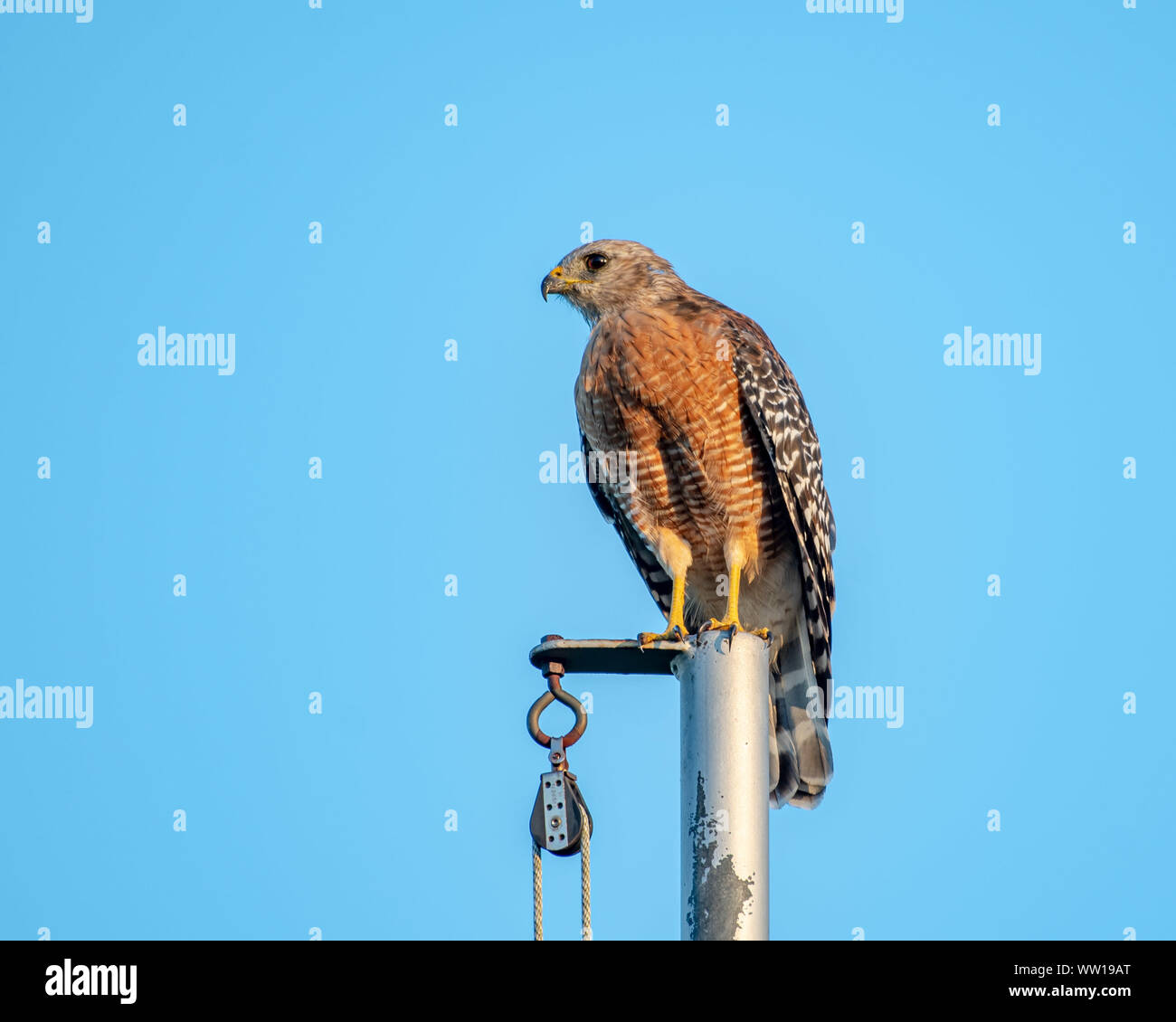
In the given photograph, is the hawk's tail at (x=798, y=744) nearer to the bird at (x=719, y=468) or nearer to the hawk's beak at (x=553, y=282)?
the bird at (x=719, y=468)

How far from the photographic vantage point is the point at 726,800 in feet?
18.7

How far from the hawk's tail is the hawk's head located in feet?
7.34

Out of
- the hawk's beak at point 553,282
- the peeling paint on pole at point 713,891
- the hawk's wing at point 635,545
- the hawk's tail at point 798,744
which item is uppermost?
the hawk's beak at point 553,282

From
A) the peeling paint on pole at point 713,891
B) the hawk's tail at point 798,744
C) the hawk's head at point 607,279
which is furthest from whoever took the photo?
the hawk's head at point 607,279

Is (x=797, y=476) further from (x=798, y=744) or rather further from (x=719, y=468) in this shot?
(x=798, y=744)

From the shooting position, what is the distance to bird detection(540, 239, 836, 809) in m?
8.99

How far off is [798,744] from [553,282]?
294cm

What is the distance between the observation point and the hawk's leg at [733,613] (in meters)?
7.75

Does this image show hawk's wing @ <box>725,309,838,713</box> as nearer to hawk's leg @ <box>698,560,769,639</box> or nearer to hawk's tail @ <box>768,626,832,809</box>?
hawk's tail @ <box>768,626,832,809</box>

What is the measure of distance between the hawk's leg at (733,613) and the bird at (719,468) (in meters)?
0.03

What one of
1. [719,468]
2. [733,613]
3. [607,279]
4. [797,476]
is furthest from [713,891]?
[607,279]

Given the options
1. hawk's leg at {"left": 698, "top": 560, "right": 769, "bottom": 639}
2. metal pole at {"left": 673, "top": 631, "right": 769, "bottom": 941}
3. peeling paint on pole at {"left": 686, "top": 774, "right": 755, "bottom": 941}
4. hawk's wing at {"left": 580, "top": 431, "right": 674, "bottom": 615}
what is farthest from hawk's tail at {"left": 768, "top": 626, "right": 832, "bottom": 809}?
peeling paint on pole at {"left": 686, "top": 774, "right": 755, "bottom": 941}

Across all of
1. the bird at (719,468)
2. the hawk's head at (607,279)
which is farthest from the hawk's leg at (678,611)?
the hawk's head at (607,279)
